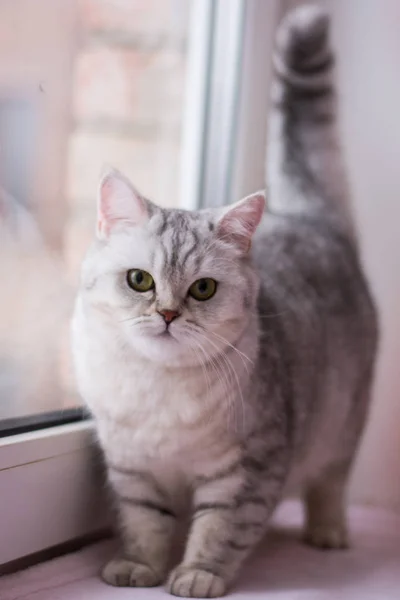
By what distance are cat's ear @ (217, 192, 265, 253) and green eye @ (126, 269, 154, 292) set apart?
132 mm

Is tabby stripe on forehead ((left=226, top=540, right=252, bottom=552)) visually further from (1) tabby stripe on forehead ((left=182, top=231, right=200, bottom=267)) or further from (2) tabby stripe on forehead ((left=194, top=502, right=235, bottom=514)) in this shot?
(1) tabby stripe on forehead ((left=182, top=231, right=200, bottom=267))

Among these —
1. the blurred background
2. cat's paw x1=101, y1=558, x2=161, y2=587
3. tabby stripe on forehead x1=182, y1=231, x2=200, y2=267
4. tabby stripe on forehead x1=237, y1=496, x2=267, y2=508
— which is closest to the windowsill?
cat's paw x1=101, y1=558, x2=161, y2=587

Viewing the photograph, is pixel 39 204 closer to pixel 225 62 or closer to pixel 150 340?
pixel 150 340

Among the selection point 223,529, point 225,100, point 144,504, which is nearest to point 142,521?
point 144,504

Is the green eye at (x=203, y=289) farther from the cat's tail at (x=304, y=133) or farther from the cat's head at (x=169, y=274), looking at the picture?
the cat's tail at (x=304, y=133)

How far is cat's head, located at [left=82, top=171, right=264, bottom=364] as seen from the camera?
1112 millimetres

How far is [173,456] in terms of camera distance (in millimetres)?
1171

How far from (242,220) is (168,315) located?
7.5 inches

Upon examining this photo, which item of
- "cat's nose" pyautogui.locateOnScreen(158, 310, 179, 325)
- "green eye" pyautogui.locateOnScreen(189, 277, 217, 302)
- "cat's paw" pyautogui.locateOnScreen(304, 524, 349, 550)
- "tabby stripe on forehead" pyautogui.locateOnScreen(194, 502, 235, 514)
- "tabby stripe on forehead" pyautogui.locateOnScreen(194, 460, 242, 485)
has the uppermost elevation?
"green eye" pyautogui.locateOnScreen(189, 277, 217, 302)

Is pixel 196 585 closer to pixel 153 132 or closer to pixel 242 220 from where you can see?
pixel 242 220

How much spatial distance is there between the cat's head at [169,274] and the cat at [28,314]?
0.16 m

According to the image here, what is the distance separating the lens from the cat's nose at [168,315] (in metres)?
1.10

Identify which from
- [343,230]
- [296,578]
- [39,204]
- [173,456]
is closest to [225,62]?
[343,230]

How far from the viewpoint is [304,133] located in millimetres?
1673
